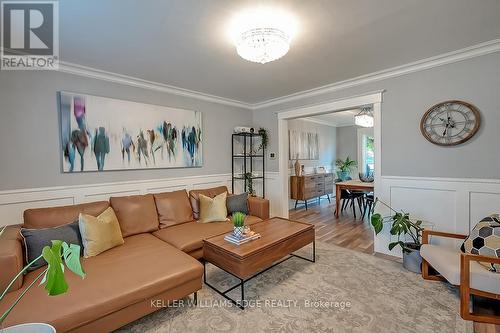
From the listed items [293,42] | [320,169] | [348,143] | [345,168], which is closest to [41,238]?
[293,42]

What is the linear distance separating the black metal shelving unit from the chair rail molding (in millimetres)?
647

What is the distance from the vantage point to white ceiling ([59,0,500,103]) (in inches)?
66.9

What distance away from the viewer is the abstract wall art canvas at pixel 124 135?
8.91ft

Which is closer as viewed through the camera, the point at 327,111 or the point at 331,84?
the point at 331,84

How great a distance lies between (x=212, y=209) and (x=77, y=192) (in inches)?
64.6

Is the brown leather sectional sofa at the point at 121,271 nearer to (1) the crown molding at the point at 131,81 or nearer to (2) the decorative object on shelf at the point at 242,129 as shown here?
(1) the crown molding at the point at 131,81

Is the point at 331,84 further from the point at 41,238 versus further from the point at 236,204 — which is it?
the point at 41,238

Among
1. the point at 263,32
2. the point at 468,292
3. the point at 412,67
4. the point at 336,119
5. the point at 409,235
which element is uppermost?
the point at 336,119

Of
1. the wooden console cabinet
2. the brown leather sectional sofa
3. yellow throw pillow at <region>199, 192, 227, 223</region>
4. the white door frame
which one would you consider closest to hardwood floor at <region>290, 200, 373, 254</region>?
the wooden console cabinet

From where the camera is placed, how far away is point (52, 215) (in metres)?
2.29

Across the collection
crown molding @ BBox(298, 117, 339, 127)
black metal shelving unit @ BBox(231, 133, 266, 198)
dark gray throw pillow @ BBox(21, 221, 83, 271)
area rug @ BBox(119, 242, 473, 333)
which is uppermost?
crown molding @ BBox(298, 117, 339, 127)

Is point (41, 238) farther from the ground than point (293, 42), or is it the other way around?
point (293, 42)

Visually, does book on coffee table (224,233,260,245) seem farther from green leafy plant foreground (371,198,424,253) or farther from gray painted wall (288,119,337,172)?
gray painted wall (288,119,337,172)

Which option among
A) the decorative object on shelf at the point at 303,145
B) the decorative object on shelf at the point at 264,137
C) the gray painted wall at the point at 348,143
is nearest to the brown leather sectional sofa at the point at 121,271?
the decorative object on shelf at the point at 264,137
